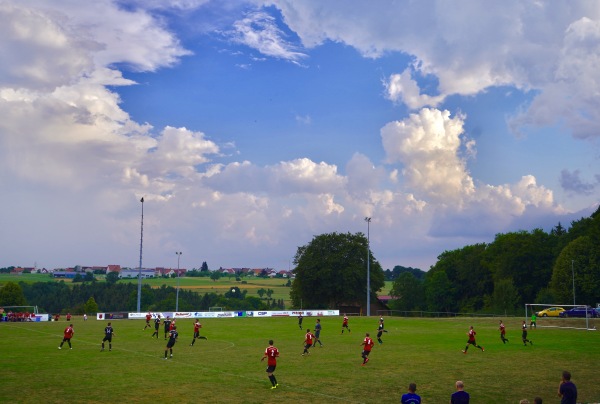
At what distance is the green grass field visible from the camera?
72.4ft

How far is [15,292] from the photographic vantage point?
120000 mm

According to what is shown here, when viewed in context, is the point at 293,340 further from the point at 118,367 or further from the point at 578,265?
the point at 578,265

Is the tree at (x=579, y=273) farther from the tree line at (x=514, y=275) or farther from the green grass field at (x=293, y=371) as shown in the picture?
the green grass field at (x=293, y=371)

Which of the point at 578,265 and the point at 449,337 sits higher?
the point at 578,265

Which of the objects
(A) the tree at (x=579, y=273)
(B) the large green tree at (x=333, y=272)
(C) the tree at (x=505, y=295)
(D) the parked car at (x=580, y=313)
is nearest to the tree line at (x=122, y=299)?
(B) the large green tree at (x=333, y=272)

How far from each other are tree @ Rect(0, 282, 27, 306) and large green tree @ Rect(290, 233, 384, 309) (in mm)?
61080

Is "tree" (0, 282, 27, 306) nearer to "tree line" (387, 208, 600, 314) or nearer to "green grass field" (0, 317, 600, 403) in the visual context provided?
"green grass field" (0, 317, 600, 403)

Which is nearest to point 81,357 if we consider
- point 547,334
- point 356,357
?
point 356,357

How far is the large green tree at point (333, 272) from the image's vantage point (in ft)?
363

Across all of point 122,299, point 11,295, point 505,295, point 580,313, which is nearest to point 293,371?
point 580,313

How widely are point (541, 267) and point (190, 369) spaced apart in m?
98.3

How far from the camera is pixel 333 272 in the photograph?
111500mm

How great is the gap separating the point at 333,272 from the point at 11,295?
71.7m

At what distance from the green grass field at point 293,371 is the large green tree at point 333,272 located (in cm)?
6487
